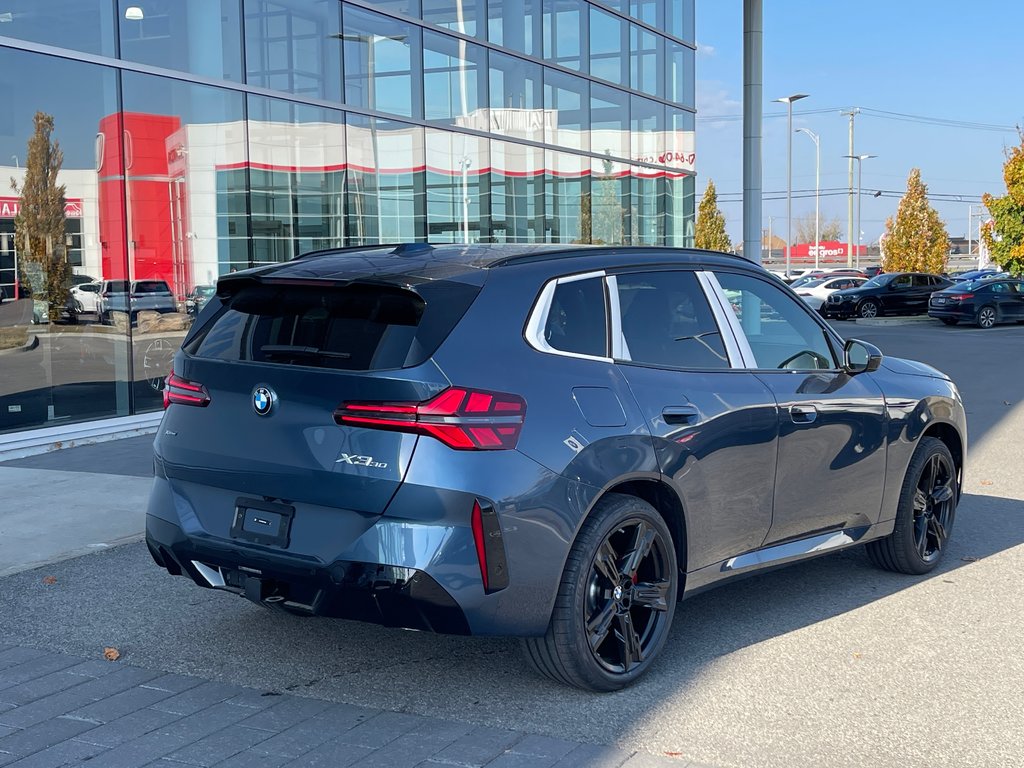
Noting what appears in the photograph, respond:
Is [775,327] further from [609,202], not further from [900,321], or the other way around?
[900,321]

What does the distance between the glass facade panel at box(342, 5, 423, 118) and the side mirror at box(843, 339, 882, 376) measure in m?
11.4

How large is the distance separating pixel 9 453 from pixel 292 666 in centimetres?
713

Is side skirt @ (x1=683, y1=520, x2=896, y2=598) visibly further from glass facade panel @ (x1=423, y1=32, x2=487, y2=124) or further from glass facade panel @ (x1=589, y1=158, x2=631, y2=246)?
glass facade panel @ (x1=589, y1=158, x2=631, y2=246)

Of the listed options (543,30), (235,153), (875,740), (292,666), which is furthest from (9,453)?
A: (543,30)

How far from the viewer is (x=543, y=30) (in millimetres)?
20922

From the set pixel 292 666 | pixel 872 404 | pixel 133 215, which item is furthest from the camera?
pixel 133 215

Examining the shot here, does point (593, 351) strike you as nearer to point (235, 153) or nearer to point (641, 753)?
point (641, 753)

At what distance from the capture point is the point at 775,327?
5758 millimetres

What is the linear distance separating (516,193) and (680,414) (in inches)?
622

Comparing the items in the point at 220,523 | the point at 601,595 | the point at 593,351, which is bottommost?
the point at 601,595

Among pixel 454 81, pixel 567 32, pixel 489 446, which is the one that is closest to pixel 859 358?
pixel 489 446

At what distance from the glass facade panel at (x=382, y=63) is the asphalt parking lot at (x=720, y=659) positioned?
1069 cm

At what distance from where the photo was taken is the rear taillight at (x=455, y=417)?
405 centimetres

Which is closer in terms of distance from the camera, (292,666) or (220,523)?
(220,523)
